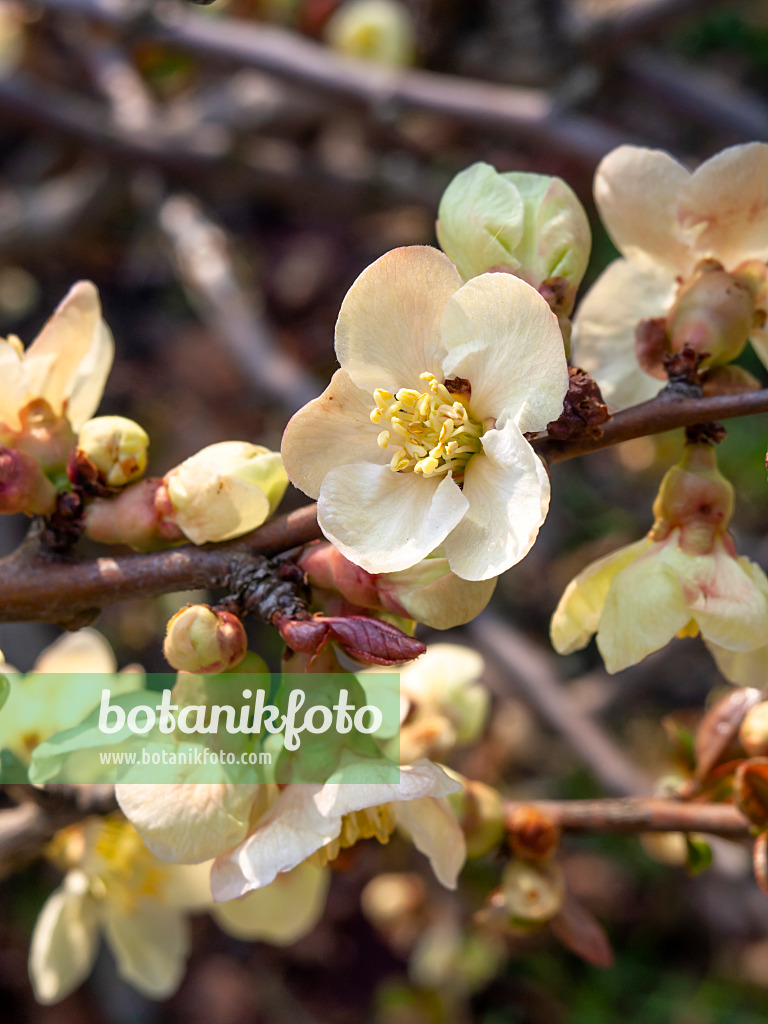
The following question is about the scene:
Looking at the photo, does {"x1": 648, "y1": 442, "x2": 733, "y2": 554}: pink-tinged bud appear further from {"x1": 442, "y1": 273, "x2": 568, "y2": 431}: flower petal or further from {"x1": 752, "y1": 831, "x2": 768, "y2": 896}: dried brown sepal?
{"x1": 752, "y1": 831, "x2": 768, "y2": 896}: dried brown sepal

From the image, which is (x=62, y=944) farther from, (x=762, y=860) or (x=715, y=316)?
(x=715, y=316)

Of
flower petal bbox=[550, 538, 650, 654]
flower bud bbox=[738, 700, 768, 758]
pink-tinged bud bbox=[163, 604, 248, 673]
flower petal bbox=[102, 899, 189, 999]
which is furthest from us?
flower petal bbox=[102, 899, 189, 999]

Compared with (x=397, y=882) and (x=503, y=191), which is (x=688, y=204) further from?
(x=397, y=882)

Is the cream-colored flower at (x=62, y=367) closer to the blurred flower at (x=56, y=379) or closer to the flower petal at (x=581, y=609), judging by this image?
the blurred flower at (x=56, y=379)

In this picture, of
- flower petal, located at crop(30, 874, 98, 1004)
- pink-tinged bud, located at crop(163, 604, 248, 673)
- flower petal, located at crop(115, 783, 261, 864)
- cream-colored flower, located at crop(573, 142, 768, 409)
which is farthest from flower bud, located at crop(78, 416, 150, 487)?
flower petal, located at crop(30, 874, 98, 1004)

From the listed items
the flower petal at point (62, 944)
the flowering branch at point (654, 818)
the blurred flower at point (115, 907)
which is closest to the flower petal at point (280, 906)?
the blurred flower at point (115, 907)

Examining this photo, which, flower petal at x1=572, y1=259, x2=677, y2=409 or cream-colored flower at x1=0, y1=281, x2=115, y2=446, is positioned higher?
flower petal at x1=572, y1=259, x2=677, y2=409
